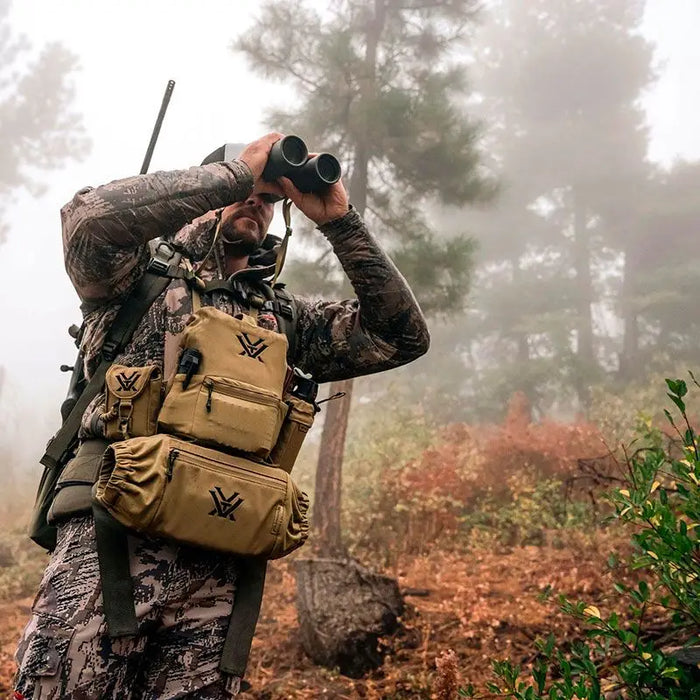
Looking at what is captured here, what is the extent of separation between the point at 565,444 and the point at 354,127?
5361mm

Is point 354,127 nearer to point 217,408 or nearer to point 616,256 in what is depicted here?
point 217,408

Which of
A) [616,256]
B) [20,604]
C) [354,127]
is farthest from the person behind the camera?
[616,256]

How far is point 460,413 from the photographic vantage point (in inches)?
618

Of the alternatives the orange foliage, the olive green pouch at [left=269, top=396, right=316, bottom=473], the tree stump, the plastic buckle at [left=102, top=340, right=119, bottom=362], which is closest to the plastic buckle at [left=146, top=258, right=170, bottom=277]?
the plastic buckle at [left=102, top=340, right=119, bottom=362]

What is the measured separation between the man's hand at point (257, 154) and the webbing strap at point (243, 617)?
48.6 inches

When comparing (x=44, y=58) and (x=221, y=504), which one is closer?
(x=221, y=504)

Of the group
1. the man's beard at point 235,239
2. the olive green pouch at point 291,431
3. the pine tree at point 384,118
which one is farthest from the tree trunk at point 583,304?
the olive green pouch at point 291,431

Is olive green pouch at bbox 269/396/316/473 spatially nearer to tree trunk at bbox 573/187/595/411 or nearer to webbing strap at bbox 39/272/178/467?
webbing strap at bbox 39/272/178/467

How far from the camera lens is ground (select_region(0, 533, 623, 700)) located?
3955 mm

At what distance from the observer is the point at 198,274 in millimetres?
2123

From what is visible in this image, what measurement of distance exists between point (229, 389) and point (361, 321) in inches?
31.6

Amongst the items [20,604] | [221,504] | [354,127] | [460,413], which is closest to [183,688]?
[221,504]

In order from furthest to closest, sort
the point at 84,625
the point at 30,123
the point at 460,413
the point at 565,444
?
1. the point at 30,123
2. the point at 460,413
3. the point at 565,444
4. the point at 84,625

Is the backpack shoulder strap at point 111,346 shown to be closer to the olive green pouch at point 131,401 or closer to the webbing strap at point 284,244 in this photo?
the olive green pouch at point 131,401
